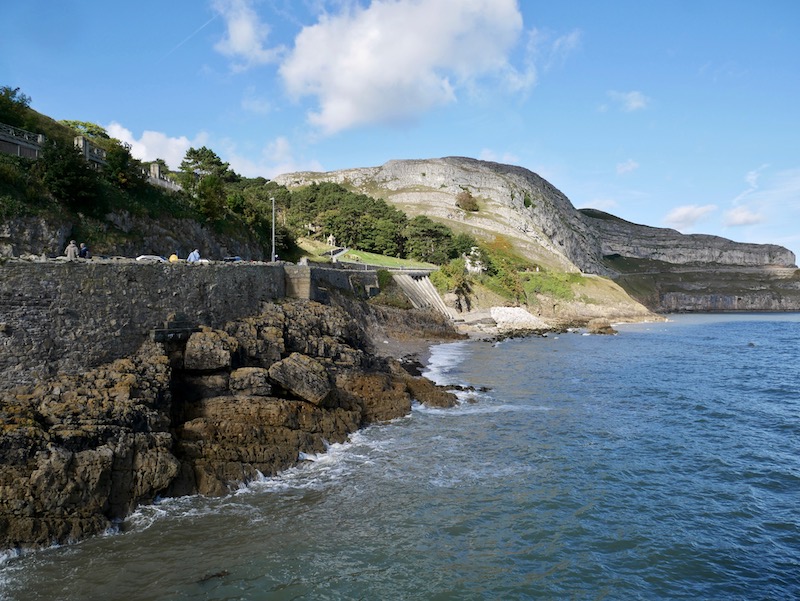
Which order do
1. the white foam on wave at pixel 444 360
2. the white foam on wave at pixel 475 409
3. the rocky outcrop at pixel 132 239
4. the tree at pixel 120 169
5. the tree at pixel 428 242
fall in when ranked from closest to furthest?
the rocky outcrop at pixel 132 239
the white foam on wave at pixel 475 409
the tree at pixel 120 169
the white foam on wave at pixel 444 360
the tree at pixel 428 242

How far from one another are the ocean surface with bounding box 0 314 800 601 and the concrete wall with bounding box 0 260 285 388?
20.3ft

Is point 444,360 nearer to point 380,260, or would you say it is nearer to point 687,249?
point 380,260

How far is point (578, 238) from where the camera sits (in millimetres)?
144375

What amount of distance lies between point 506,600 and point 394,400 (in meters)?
14.3

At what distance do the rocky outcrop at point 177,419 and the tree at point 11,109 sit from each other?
2196 cm

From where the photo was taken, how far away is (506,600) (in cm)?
1110

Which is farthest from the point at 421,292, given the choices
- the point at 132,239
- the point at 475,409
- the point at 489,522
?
the point at 489,522

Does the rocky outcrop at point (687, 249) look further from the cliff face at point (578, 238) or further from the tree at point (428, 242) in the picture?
the tree at point (428, 242)

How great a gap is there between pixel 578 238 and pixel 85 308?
140m

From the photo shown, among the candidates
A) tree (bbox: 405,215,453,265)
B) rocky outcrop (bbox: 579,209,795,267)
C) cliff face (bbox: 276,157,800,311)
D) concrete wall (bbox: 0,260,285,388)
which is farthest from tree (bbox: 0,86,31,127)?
rocky outcrop (bbox: 579,209,795,267)

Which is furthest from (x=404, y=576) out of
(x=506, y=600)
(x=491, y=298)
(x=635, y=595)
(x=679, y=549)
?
(x=491, y=298)

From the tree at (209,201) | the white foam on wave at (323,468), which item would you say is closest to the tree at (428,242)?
the tree at (209,201)

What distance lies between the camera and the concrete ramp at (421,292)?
56.2 m

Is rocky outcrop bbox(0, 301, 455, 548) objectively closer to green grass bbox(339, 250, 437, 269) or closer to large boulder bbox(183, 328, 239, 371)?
large boulder bbox(183, 328, 239, 371)
